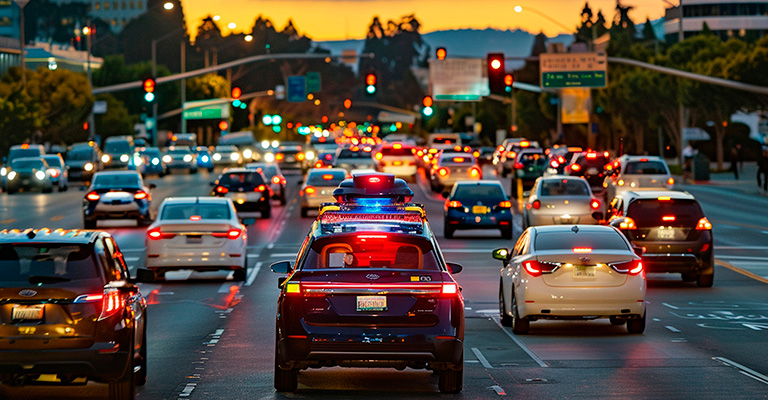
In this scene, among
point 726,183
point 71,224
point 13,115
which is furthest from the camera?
point 13,115

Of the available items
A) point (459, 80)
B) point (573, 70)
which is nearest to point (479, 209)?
point (573, 70)

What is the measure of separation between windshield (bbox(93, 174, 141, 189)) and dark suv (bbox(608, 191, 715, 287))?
1978 cm

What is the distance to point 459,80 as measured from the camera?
11150 centimetres

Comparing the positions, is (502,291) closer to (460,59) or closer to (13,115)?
(13,115)

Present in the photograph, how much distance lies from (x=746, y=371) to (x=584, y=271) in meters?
3.29

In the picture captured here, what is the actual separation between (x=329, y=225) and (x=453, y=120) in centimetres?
17819

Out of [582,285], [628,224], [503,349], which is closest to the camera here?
[503,349]

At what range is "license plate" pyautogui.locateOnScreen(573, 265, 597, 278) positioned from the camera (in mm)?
17109

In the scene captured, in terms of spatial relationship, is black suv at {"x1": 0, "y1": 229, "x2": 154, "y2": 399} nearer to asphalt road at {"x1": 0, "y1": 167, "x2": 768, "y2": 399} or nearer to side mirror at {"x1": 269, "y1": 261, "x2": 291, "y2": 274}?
asphalt road at {"x1": 0, "y1": 167, "x2": 768, "y2": 399}

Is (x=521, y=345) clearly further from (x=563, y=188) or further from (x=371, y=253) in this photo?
(x=563, y=188)

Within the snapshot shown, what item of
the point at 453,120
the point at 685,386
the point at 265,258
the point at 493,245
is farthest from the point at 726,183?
the point at 453,120

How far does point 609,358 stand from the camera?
15320 millimetres

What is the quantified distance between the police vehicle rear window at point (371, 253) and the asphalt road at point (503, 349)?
3.96ft

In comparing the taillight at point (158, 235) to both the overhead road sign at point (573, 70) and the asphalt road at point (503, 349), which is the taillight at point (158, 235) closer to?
the asphalt road at point (503, 349)
